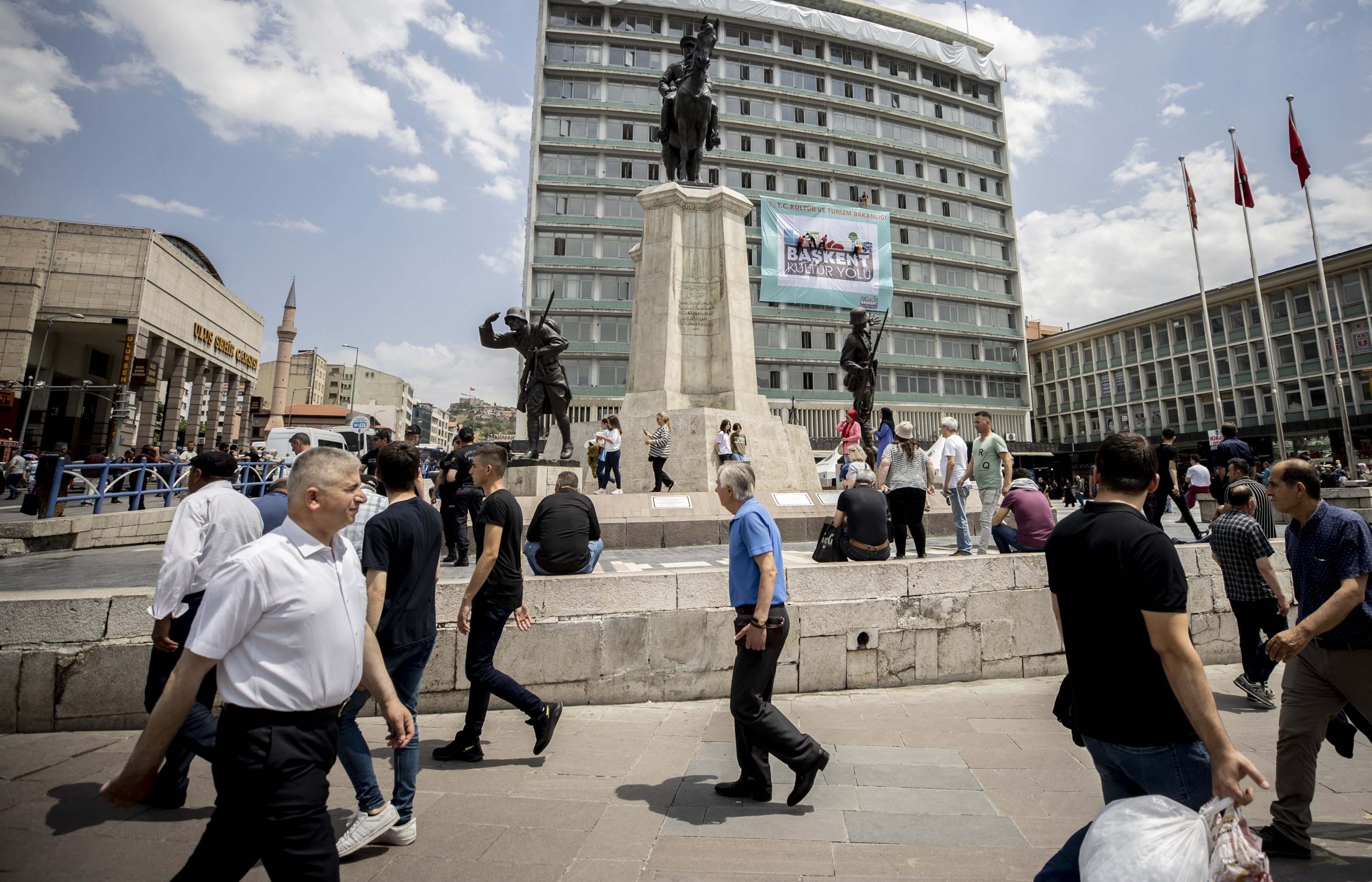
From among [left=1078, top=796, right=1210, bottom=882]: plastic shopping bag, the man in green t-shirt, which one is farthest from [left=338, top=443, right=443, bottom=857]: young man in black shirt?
the man in green t-shirt

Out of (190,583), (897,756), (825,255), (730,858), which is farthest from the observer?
(825,255)

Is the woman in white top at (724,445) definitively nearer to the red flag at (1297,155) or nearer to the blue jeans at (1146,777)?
the blue jeans at (1146,777)

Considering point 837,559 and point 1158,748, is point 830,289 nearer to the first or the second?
point 837,559

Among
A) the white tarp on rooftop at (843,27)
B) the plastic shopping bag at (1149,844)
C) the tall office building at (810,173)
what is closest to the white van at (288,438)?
the tall office building at (810,173)

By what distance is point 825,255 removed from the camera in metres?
35.9

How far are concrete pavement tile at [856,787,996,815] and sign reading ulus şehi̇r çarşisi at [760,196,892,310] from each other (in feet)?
102

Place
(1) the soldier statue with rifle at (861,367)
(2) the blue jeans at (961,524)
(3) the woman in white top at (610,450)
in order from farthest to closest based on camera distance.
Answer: (1) the soldier statue with rifle at (861,367) < (3) the woman in white top at (610,450) < (2) the blue jeans at (961,524)

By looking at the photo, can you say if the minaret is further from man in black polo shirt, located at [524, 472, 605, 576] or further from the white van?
man in black polo shirt, located at [524, 472, 605, 576]

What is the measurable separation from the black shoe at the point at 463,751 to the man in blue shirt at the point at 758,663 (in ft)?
4.93

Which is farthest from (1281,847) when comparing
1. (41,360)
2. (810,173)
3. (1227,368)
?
(1227,368)

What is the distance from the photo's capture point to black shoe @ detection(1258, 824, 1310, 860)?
Answer: 2.78 metres

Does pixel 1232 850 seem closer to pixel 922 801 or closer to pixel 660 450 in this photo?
pixel 922 801

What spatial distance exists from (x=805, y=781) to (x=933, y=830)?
617 millimetres

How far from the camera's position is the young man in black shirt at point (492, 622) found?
12.6 feet
